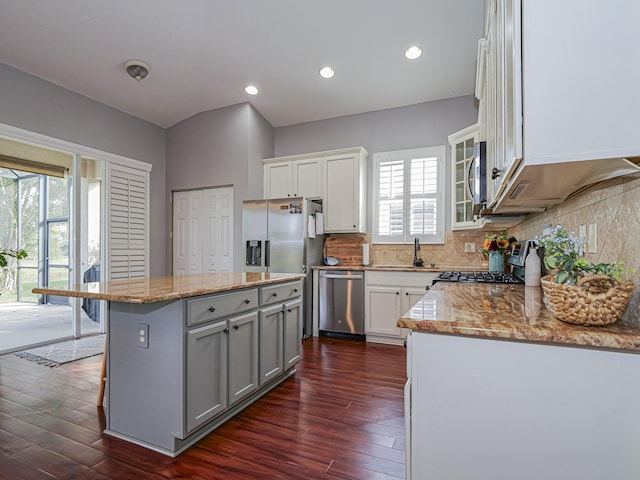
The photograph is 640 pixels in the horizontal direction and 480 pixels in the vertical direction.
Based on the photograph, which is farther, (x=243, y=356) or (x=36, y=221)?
(x=36, y=221)

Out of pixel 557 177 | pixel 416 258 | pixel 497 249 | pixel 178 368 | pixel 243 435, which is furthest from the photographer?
pixel 416 258

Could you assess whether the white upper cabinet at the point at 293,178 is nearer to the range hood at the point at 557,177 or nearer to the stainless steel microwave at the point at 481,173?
the stainless steel microwave at the point at 481,173

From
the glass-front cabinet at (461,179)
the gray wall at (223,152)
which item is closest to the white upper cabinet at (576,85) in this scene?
the glass-front cabinet at (461,179)

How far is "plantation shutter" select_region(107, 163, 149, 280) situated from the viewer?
4.63 m

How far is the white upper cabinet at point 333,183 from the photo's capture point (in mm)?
4566

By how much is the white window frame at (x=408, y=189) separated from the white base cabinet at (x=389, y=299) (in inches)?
28.3

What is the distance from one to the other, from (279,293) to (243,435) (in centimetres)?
106

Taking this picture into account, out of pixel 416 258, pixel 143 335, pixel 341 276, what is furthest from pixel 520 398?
pixel 416 258

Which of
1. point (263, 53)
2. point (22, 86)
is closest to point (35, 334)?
point (22, 86)

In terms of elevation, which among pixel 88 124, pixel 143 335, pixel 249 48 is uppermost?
pixel 249 48

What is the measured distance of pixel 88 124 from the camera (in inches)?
171

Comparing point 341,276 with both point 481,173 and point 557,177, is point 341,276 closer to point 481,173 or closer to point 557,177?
point 481,173

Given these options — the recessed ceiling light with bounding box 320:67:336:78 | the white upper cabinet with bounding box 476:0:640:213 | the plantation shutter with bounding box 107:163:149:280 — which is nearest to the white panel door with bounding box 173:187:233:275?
the plantation shutter with bounding box 107:163:149:280

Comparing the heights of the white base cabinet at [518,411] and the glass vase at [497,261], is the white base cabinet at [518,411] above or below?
below
